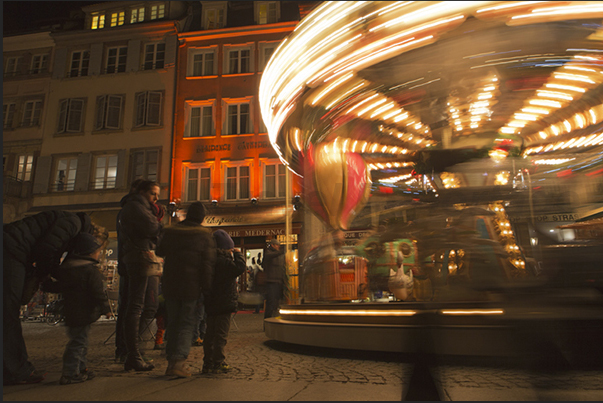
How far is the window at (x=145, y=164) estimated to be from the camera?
63.6 ft

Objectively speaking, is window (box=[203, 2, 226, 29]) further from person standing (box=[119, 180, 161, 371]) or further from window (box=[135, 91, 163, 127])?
person standing (box=[119, 180, 161, 371])

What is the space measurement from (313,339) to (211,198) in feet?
48.7

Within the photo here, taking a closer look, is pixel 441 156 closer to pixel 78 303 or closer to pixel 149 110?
pixel 78 303

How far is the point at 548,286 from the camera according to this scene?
8.04ft

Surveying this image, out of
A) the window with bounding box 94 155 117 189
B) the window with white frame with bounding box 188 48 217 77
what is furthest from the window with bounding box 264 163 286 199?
the window with bounding box 94 155 117 189

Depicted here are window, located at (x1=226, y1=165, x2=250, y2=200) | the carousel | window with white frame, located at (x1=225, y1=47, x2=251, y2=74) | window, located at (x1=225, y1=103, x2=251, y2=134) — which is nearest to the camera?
the carousel

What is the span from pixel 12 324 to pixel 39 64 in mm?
23362

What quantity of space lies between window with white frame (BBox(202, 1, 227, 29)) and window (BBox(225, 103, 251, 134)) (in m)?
4.60

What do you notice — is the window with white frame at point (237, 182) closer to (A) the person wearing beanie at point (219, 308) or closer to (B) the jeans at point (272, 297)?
(B) the jeans at point (272, 297)

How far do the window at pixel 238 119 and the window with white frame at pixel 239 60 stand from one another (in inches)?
67.2

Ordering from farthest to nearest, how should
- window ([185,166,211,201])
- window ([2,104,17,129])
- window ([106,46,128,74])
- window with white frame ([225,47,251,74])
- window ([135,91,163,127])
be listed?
window ([2,104,17,129])
window ([106,46,128,74])
window with white frame ([225,47,251,74])
window ([135,91,163,127])
window ([185,166,211,201])

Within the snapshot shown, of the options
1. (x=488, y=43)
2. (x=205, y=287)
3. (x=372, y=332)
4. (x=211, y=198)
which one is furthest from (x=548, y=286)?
(x=211, y=198)

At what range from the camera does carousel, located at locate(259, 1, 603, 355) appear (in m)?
3.95

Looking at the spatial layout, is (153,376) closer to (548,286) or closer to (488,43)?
(548,286)
